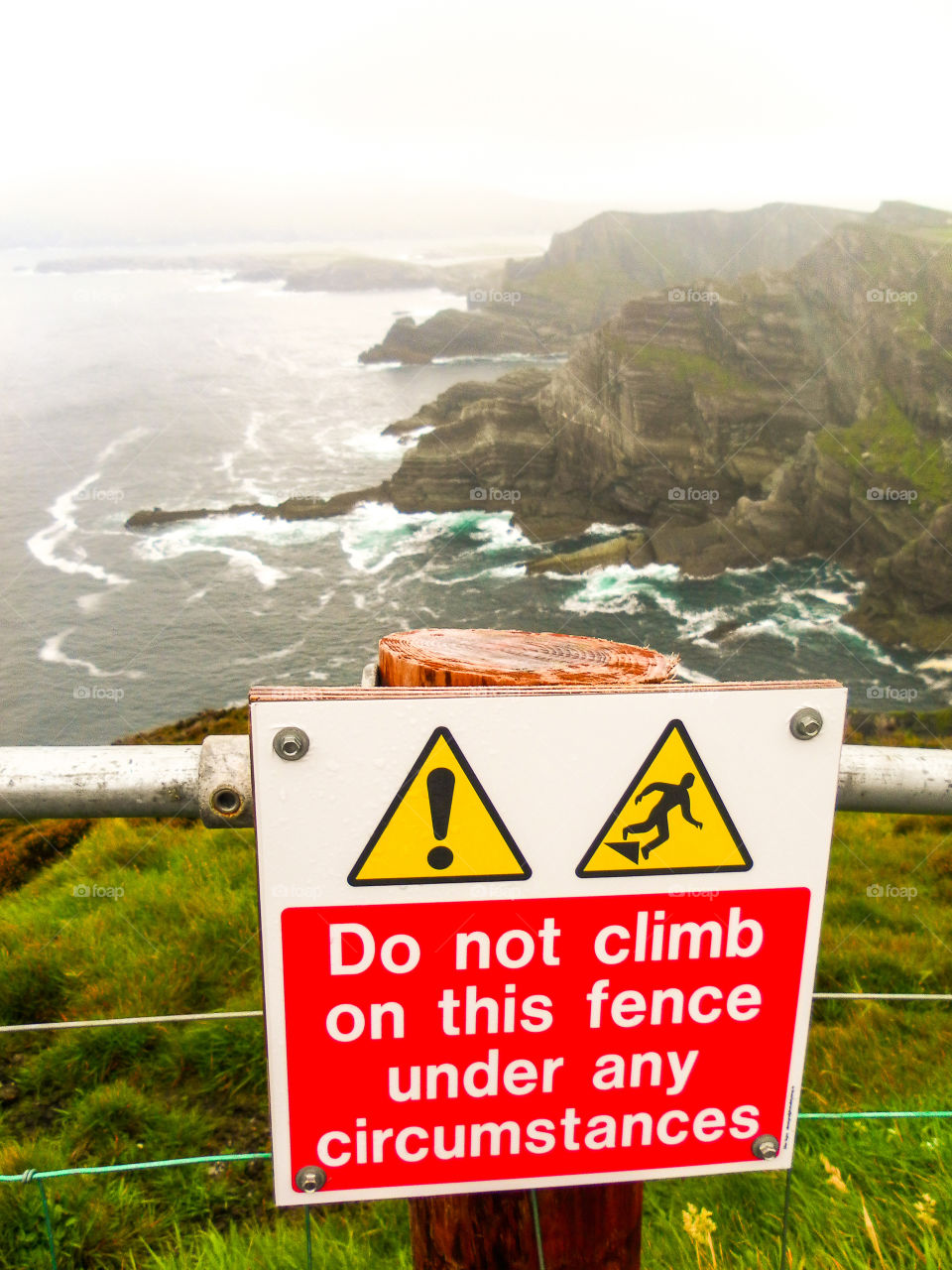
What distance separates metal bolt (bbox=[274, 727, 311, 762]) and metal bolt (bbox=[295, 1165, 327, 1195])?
447 millimetres

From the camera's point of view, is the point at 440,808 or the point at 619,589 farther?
the point at 619,589

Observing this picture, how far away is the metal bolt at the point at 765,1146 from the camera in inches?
41.4

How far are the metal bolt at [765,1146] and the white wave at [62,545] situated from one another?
2188 inches

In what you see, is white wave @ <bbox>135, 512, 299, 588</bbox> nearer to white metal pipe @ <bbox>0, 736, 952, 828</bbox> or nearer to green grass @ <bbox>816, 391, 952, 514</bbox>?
green grass @ <bbox>816, 391, 952, 514</bbox>

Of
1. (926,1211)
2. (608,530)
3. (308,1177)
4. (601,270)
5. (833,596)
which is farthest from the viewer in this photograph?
(601,270)

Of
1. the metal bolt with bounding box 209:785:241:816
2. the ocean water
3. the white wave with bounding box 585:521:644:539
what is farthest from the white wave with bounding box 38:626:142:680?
the metal bolt with bounding box 209:785:241:816

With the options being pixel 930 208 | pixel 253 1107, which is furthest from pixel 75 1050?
pixel 930 208

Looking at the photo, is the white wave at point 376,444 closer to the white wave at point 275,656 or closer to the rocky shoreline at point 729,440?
the rocky shoreline at point 729,440

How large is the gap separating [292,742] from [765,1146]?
0.68 meters

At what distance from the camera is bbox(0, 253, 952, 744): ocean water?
4756 centimetres

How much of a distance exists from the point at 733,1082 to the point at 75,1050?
209 cm

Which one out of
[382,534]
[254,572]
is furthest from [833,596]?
[254,572]

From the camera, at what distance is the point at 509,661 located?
109 centimetres

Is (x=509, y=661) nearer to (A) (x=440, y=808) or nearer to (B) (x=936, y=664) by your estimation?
(A) (x=440, y=808)
